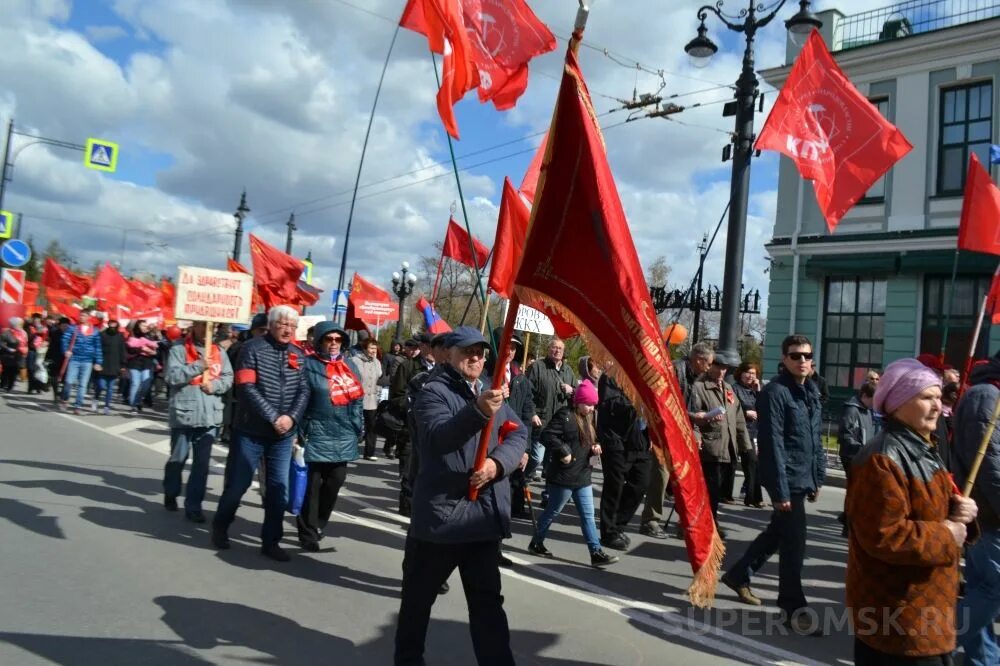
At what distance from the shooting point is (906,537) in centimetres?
292

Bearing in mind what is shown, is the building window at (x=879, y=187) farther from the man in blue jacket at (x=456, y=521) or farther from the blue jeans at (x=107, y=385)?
the man in blue jacket at (x=456, y=521)

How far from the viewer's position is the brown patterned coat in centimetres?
293

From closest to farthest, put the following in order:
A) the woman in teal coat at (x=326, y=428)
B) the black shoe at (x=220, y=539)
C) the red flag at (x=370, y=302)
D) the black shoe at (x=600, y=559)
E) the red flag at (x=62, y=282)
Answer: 1. the black shoe at (x=220, y=539)
2. the woman in teal coat at (x=326, y=428)
3. the black shoe at (x=600, y=559)
4. the red flag at (x=370, y=302)
5. the red flag at (x=62, y=282)

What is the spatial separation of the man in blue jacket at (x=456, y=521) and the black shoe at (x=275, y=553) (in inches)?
105

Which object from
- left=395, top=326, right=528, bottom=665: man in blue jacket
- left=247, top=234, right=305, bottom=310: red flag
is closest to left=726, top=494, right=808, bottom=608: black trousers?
left=395, top=326, right=528, bottom=665: man in blue jacket

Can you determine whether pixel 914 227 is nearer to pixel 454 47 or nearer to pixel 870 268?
pixel 870 268

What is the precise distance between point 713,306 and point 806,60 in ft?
45.4

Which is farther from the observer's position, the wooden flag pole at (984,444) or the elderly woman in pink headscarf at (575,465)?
the elderly woman in pink headscarf at (575,465)

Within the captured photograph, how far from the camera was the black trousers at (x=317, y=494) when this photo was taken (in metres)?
6.67

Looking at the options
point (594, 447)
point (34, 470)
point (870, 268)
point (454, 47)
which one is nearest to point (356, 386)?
point (594, 447)

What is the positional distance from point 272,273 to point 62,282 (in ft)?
47.6

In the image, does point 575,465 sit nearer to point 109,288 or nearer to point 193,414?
point 193,414

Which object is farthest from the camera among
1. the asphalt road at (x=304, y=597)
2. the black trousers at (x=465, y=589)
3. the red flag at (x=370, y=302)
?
the red flag at (x=370, y=302)

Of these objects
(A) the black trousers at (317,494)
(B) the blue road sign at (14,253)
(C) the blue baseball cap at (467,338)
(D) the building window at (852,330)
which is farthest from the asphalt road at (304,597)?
(B) the blue road sign at (14,253)
